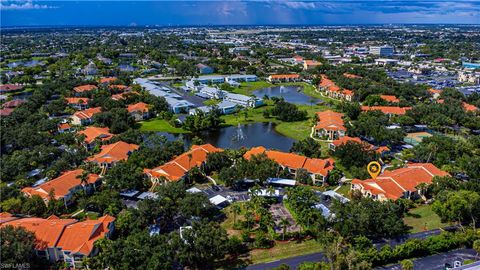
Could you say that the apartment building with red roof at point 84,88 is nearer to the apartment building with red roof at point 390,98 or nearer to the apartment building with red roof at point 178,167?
the apartment building with red roof at point 178,167

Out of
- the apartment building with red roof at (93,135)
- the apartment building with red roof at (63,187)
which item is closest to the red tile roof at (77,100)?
the apartment building with red roof at (93,135)

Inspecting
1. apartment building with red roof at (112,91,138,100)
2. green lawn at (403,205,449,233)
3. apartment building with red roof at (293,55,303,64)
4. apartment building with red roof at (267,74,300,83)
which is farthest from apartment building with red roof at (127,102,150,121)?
apartment building with red roof at (293,55,303,64)

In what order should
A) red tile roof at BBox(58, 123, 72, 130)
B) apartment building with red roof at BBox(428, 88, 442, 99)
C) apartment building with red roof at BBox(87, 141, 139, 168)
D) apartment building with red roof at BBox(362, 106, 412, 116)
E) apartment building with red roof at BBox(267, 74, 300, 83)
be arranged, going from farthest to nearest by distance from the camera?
apartment building with red roof at BBox(267, 74, 300, 83), apartment building with red roof at BBox(428, 88, 442, 99), apartment building with red roof at BBox(362, 106, 412, 116), red tile roof at BBox(58, 123, 72, 130), apartment building with red roof at BBox(87, 141, 139, 168)

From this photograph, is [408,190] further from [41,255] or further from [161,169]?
[41,255]

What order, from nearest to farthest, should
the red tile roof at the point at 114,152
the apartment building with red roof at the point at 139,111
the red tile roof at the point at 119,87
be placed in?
1. the red tile roof at the point at 114,152
2. the apartment building with red roof at the point at 139,111
3. the red tile roof at the point at 119,87

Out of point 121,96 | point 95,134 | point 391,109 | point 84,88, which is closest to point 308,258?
point 95,134

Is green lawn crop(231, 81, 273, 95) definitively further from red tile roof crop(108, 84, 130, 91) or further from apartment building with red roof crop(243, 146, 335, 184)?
apartment building with red roof crop(243, 146, 335, 184)

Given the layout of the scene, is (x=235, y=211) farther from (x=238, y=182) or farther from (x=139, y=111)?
(x=139, y=111)

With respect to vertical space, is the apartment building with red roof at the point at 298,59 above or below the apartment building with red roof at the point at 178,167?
above
